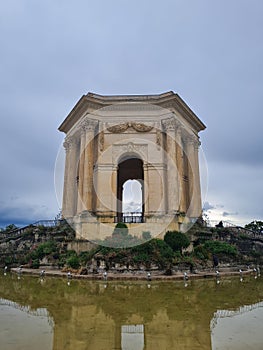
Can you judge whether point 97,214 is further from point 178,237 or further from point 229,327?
point 229,327

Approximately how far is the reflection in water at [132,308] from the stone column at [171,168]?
360 inches

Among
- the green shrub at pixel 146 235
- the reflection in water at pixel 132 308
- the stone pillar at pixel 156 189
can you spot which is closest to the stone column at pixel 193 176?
the stone pillar at pixel 156 189

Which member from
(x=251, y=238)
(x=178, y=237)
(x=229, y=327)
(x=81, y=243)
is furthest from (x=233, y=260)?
(x=229, y=327)

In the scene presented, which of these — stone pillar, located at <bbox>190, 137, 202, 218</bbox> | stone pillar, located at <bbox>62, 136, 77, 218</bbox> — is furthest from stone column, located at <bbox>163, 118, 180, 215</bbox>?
stone pillar, located at <bbox>62, 136, 77, 218</bbox>

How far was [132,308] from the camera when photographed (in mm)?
6730

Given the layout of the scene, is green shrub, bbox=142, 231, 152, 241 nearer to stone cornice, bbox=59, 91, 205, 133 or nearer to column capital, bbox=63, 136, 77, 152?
stone cornice, bbox=59, 91, 205, 133

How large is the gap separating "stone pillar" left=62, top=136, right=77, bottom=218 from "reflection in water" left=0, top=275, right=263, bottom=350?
14061mm

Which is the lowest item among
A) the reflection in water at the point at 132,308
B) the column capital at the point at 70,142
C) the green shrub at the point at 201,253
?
the reflection in water at the point at 132,308

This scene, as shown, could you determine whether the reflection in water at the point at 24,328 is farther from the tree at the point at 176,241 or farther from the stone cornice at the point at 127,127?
the stone cornice at the point at 127,127

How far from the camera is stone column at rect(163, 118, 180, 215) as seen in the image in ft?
66.3

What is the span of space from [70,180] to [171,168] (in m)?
9.54

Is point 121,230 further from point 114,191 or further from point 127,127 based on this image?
point 127,127

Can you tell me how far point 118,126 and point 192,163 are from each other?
817cm

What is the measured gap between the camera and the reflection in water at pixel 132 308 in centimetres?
453
